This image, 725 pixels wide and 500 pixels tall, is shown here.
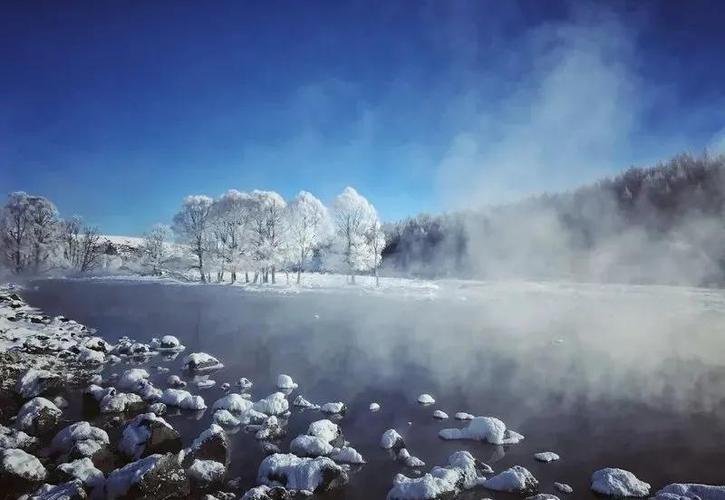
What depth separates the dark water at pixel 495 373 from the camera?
7605 millimetres

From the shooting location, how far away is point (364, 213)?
46125 mm

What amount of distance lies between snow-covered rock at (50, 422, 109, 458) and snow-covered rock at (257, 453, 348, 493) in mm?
2992

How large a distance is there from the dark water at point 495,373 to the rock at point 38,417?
7.72 ft

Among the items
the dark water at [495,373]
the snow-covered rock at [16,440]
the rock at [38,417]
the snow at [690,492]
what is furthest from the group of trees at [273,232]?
the snow at [690,492]

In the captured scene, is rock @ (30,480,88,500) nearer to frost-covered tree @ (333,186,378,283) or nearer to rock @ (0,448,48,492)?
rock @ (0,448,48,492)

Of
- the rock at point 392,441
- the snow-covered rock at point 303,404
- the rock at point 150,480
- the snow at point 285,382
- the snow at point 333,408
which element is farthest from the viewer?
the snow at point 285,382

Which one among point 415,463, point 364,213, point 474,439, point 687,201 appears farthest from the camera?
point 364,213

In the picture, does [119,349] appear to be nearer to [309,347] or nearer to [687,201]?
[309,347]

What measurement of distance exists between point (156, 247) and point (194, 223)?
17730 millimetres

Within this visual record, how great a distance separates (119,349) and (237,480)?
1043 centimetres

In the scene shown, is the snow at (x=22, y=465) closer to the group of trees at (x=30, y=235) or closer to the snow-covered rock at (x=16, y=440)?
the snow-covered rock at (x=16, y=440)

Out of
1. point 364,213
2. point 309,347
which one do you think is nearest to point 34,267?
point 364,213

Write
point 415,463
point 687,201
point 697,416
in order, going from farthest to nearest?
point 687,201 < point 697,416 < point 415,463

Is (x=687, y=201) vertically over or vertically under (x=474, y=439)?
over
